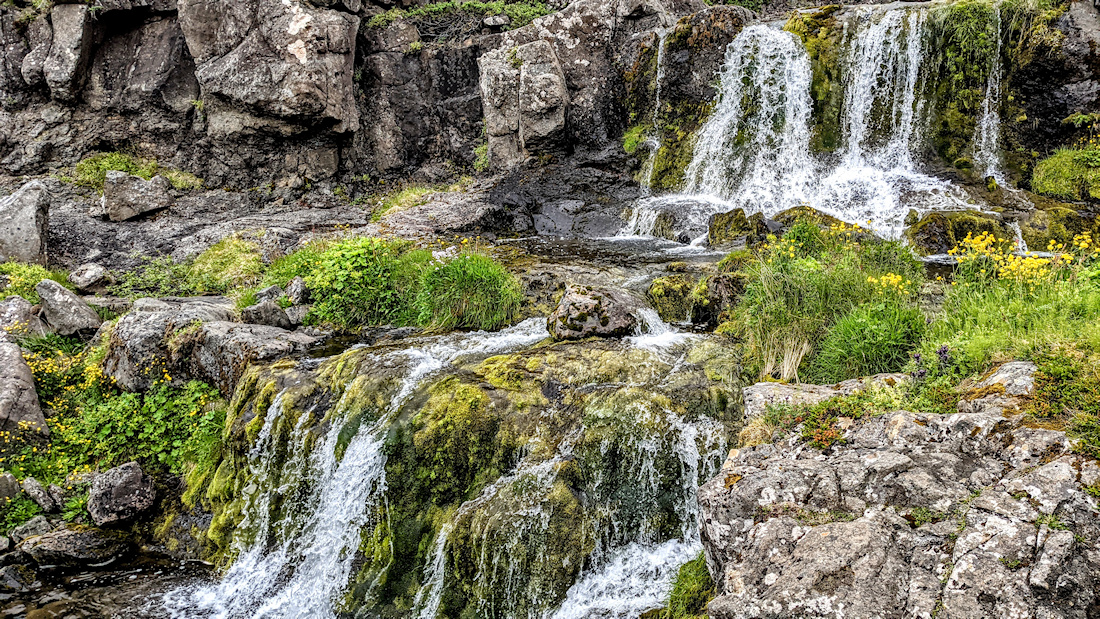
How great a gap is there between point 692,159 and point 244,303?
10649 mm

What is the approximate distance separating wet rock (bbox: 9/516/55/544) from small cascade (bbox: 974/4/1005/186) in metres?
16.6

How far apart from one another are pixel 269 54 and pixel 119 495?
12.6m

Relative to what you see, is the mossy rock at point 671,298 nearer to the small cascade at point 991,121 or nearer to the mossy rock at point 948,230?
the mossy rock at point 948,230

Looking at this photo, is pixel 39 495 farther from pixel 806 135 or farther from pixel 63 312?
pixel 806 135

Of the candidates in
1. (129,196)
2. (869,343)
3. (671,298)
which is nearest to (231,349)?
(671,298)

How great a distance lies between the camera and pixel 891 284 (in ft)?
20.7

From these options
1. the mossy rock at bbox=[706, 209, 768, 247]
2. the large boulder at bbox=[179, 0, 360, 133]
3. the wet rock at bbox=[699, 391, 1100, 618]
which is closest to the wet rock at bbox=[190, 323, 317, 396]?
the wet rock at bbox=[699, 391, 1100, 618]

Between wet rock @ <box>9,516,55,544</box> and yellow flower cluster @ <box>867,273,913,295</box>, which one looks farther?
wet rock @ <box>9,516,55,544</box>

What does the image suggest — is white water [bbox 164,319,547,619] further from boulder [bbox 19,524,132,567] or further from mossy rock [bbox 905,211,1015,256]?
mossy rock [bbox 905,211,1015,256]

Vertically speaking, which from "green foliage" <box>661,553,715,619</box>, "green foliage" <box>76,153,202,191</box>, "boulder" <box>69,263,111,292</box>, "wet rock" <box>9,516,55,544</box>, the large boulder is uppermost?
the large boulder

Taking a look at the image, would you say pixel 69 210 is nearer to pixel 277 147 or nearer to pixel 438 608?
pixel 277 147

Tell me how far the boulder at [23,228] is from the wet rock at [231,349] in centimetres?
654

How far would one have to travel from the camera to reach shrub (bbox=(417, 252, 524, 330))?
8.48 metres

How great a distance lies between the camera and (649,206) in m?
14.1
